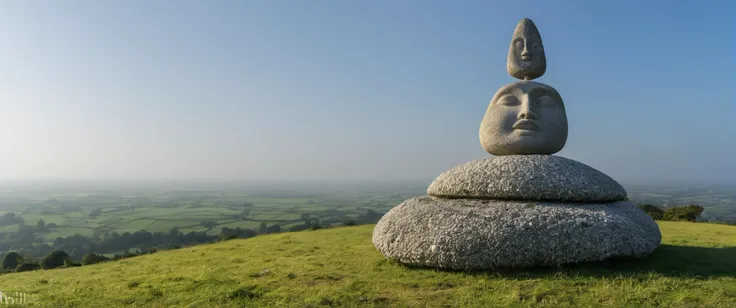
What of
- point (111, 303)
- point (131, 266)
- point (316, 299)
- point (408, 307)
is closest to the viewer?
point (408, 307)

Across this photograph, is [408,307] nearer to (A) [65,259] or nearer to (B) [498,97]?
(B) [498,97]

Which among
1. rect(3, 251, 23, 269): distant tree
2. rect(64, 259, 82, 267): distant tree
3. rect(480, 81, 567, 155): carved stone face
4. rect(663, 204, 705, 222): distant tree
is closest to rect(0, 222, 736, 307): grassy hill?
rect(64, 259, 82, 267): distant tree

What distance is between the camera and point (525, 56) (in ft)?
45.4

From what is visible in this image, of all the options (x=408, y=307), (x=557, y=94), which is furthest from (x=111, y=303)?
(x=557, y=94)

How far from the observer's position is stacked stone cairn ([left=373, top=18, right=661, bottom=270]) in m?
9.36

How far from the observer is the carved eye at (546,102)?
13016 mm

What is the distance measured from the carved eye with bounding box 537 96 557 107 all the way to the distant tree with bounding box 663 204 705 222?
18582 millimetres

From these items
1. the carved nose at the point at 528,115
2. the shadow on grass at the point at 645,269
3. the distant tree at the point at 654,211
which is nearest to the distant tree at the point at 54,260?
the shadow on grass at the point at 645,269

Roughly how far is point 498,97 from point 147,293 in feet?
36.2

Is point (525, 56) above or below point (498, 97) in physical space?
above

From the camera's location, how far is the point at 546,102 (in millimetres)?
13047

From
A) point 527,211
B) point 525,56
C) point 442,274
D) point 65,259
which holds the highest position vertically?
point 525,56

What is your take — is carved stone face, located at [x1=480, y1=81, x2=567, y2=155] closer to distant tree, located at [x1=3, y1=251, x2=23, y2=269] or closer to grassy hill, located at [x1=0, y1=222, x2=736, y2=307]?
grassy hill, located at [x1=0, y1=222, x2=736, y2=307]

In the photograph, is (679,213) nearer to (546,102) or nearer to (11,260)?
(546,102)
